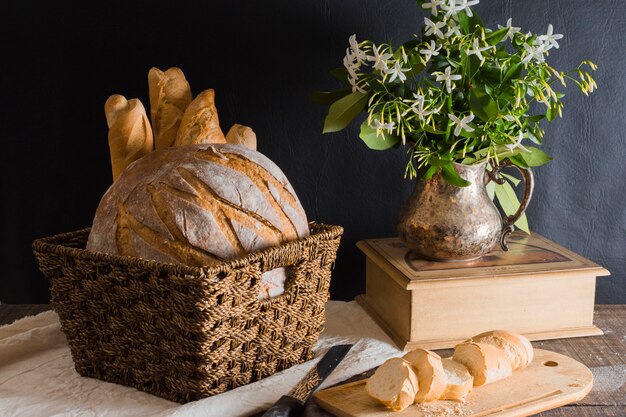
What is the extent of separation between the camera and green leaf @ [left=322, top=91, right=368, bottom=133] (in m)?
1.45

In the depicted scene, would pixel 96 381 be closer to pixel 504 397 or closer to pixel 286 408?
pixel 286 408

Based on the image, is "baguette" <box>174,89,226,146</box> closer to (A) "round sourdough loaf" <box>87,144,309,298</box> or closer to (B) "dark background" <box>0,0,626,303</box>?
(A) "round sourdough loaf" <box>87,144,309,298</box>

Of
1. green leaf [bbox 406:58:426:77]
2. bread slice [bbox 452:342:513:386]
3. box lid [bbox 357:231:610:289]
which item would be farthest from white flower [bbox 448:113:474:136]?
bread slice [bbox 452:342:513:386]

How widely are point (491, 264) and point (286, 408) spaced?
58cm

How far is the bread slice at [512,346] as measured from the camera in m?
1.20

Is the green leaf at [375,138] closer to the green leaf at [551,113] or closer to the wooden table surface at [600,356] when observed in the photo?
the green leaf at [551,113]

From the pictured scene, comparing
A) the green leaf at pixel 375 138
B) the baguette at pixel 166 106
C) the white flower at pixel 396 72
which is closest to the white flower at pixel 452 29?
the white flower at pixel 396 72

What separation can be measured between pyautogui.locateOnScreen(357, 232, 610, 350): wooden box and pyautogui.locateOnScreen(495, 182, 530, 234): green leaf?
129mm

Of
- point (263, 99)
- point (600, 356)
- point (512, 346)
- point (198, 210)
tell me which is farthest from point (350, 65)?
point (600, 356)

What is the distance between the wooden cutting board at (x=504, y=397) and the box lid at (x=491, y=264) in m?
0.22

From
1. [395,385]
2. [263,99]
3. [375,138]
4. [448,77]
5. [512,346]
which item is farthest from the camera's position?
[263,99]

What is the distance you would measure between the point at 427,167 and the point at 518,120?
20cm

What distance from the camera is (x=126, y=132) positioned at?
1.26 metres

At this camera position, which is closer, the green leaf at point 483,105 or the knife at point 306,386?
the knife at point 306,386
